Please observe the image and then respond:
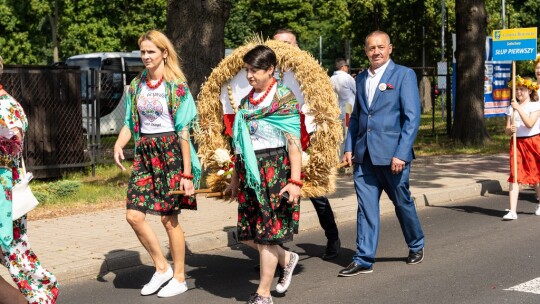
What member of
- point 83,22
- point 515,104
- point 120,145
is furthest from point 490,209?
point 83,22

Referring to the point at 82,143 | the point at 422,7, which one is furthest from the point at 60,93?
the point at 422,7

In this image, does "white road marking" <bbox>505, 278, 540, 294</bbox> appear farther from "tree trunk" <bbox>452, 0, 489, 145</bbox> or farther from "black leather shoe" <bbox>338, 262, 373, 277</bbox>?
"tree trunk" <bbox>452, 0, 489, 145</bbox>

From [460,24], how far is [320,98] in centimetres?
1492

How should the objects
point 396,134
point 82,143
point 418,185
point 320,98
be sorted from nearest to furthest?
point 320,98 < point 396,134 < point 418,185 < point 82,143

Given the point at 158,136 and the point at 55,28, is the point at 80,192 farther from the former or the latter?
the point at 55,28

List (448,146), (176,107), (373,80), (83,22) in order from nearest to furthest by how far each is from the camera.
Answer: (176,107), (373,80), (448,146), (83,22)

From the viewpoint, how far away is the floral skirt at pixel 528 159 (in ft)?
34.8

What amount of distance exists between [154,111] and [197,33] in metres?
6.60

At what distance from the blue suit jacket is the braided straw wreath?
84cm

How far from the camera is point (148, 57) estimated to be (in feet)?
21.4

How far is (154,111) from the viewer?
21.6ft

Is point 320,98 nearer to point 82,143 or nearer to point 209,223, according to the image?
point 209,223

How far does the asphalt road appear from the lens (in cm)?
666

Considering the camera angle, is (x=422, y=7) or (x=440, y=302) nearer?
(x=440, y=302)
